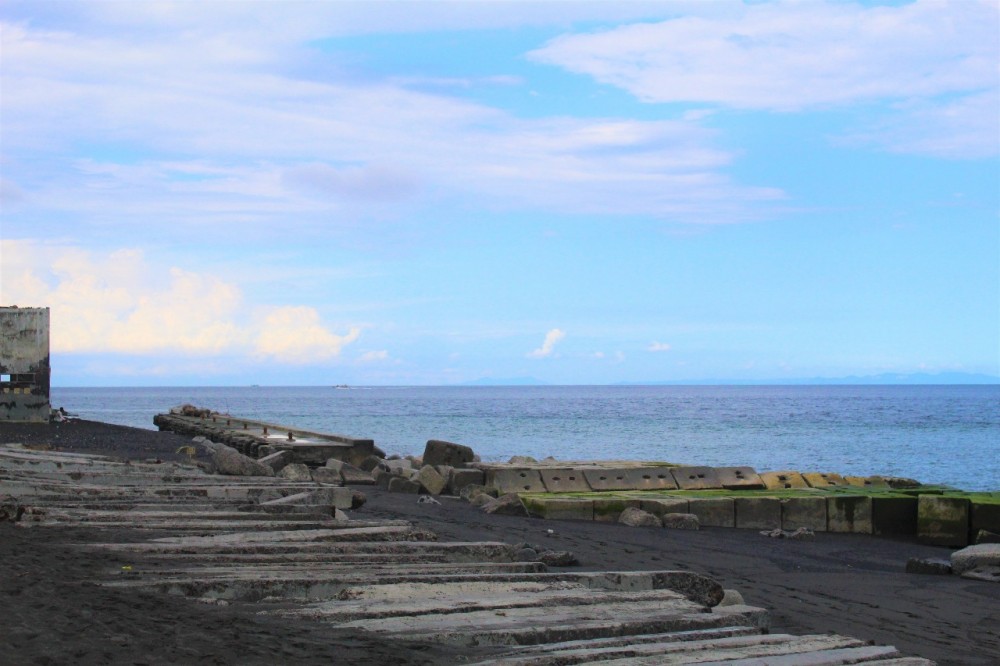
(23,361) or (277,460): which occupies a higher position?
(23,361)

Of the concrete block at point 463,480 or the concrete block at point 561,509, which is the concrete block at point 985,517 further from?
the concrete block at point 463,480

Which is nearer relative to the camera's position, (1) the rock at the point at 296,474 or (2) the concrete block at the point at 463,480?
(1) the rock at the point at 296,474

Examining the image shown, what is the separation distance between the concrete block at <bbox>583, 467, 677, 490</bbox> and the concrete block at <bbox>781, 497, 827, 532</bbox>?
259 cm

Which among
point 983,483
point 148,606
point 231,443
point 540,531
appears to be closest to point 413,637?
point 148,606

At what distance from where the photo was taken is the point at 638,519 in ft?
48.9

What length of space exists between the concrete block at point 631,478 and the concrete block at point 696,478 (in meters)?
0.13

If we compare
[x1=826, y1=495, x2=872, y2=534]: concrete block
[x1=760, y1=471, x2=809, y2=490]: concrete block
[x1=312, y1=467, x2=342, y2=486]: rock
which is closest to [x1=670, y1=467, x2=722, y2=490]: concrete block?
[x1=760, y1=471, x2=809, y2=490]: concrete block

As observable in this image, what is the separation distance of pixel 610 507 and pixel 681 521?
3.61ft

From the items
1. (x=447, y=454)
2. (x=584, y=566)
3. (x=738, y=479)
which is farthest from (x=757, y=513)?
(x=447, y=454)

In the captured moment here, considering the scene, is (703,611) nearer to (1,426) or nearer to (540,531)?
(540,531)

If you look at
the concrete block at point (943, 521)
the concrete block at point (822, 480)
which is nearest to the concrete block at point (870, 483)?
the concrete block at point (822, 480)

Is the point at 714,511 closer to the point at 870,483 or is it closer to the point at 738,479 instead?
the point at 738,479

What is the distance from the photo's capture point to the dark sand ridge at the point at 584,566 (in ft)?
15.8

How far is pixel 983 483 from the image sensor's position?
1346 inches
